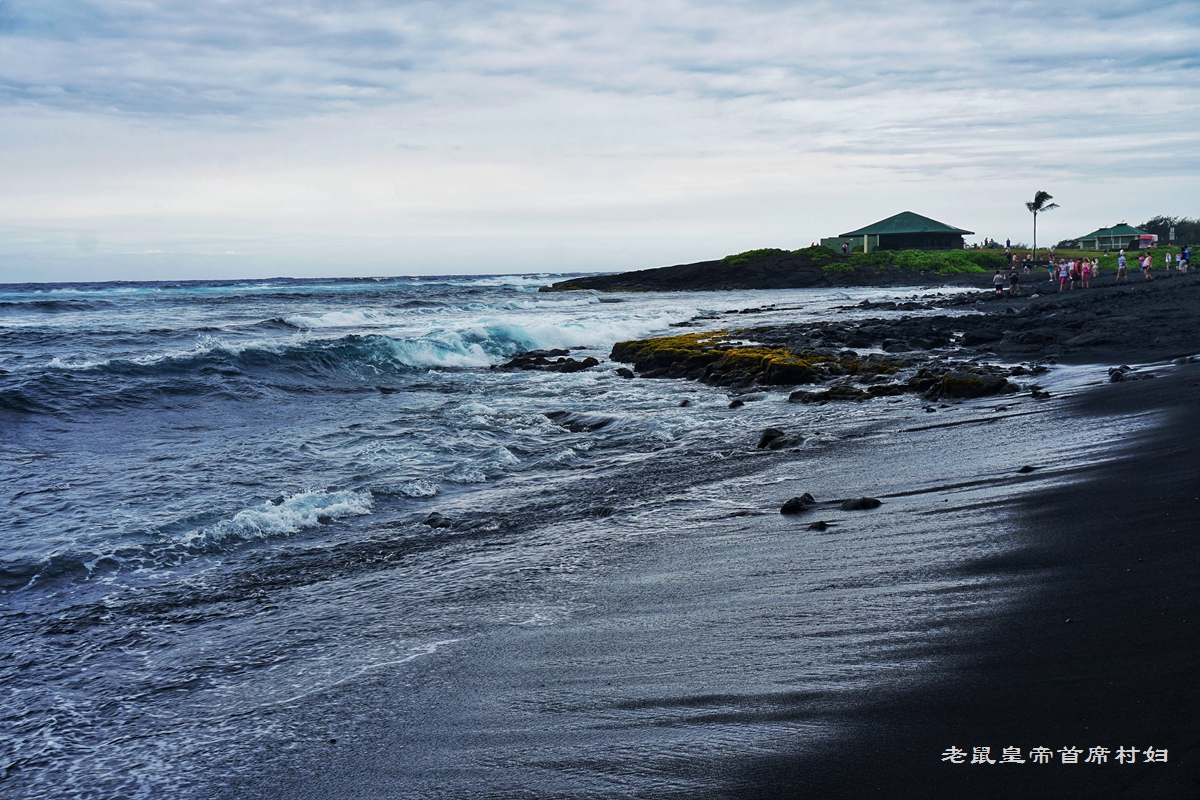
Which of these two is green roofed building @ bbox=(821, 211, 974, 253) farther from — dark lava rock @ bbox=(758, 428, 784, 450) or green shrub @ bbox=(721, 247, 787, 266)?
dark lava rock @ bbox=(758, 428, 784, 450)

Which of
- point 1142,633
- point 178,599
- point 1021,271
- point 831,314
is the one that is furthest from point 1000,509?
point 1021,271

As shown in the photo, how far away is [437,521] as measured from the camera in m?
7.27

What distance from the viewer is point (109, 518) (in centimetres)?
759

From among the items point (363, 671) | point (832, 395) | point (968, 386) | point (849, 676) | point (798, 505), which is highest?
point (968, 386)

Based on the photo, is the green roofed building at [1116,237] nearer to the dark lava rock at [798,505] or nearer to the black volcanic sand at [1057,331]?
the black volcanic sand at [1057,331]

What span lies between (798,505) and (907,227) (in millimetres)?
71614

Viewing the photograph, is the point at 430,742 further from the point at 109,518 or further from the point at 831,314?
the point at 831,314

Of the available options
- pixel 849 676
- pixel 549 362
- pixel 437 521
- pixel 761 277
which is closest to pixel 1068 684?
pixel 849 676

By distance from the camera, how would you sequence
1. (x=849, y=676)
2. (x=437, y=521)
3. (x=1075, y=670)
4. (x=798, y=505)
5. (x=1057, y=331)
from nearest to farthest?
(x=1075, y=670) < (x=849, y=676) < (x=798, y=505) < (x=437, y=521) < (x=1057, y=331)

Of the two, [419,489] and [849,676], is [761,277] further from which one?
[849,676]

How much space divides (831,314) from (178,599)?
2909 centimetres

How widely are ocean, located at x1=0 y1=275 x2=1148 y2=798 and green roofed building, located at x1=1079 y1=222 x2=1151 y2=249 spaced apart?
6435 cm

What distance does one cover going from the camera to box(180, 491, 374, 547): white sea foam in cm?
704

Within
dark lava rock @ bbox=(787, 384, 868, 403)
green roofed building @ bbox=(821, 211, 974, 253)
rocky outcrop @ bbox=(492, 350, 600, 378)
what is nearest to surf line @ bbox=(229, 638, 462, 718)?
dark lava rock @ bbox=(787, 384, 868, 403)
